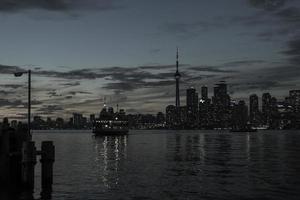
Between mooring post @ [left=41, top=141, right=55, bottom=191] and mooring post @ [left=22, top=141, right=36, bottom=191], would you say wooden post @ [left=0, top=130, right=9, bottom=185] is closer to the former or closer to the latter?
mooring post @ [left=22, top=141, right=36, bottom=191]

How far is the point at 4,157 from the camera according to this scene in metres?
34.0

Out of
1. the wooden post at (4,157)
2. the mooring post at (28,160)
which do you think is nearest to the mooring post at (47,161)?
the mooring post at (28,160)

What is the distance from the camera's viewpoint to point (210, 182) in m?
44.4

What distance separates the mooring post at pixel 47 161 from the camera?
3494 cm

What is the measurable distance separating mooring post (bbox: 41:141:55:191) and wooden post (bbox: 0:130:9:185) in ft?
8.13

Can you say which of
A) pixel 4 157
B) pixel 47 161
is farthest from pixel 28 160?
pixel 47 161

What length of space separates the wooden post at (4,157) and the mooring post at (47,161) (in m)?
2.48

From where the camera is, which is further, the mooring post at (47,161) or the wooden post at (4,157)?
→ the mooring post at (47,161)

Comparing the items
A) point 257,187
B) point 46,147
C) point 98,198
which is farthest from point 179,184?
point 46,147

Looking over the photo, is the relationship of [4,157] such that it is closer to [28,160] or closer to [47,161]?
[28,160]

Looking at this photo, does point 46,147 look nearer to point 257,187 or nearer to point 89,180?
point 89,180

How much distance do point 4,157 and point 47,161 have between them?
9.98ft

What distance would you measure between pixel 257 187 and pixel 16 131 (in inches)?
772

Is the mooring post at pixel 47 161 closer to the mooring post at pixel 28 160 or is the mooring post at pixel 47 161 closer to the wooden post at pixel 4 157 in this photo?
the mooring post at pixel 28 160
